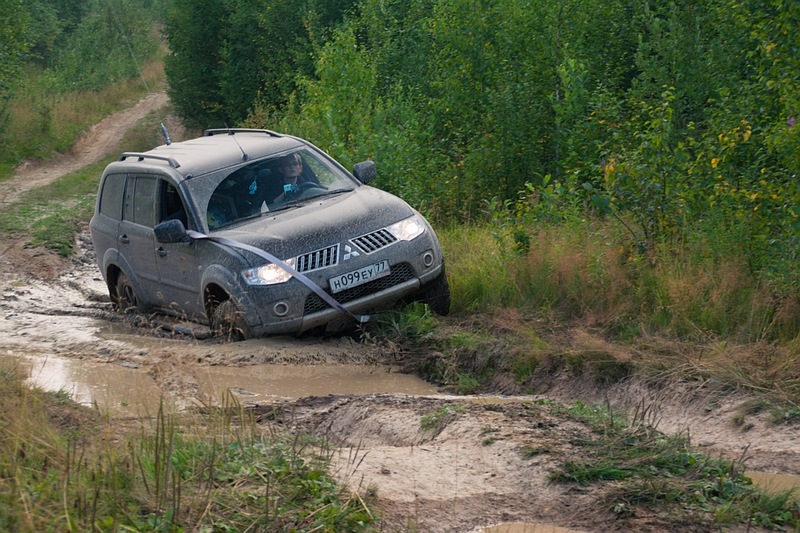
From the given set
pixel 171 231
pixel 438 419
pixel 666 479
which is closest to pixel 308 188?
pixel 171 231

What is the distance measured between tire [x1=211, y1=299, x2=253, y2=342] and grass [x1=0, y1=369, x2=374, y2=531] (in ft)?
9.38

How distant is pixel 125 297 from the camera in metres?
10.2

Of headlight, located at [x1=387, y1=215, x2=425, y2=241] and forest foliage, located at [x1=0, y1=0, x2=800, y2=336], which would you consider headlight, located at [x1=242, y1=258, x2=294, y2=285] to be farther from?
forest foliage, located at [x1=0, y1=0, x2=800, y2=336]

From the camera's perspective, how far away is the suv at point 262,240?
311 inches

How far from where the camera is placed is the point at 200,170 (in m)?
8.93

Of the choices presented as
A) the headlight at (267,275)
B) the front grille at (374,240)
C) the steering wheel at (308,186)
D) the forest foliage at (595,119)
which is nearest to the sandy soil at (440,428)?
the headlight at (267,275)

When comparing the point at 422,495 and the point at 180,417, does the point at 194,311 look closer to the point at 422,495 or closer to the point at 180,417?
the point at 180,417

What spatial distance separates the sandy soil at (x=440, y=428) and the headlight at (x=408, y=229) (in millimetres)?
930

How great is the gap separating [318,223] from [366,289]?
651mm

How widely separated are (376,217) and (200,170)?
171 centimetres

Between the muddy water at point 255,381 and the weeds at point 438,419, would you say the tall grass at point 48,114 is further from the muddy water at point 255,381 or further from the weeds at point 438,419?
the weeds at point 438,419

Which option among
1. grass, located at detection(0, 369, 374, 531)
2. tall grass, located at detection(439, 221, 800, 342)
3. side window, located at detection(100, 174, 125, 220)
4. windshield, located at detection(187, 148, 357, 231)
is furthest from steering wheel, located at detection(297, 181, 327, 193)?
grass, located at detection(0, 369, 374, 531)

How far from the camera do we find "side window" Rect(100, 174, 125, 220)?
1002cm

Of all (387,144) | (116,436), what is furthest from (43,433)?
(387,144)
